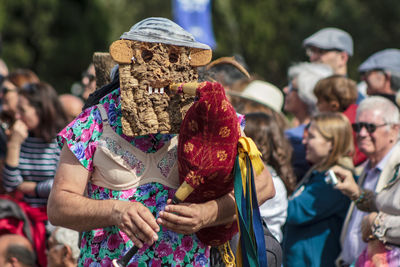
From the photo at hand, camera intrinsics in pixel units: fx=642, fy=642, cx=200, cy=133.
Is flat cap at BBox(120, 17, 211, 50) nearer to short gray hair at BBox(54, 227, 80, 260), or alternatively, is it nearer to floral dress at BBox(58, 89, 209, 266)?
floral dress at BBox(58, 89, 209, 266)

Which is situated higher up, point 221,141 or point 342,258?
point 221,141

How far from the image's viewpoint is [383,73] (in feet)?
20.2

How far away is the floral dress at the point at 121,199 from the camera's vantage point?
2.66 metres

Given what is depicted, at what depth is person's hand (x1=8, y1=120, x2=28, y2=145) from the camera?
16.8 ft

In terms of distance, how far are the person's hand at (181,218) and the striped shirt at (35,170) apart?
2688 millimetres

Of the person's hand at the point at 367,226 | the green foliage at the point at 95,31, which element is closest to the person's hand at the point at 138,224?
the person's hand at the point at 367,226

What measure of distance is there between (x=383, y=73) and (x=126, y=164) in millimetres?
4126

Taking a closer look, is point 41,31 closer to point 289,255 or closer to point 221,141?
point 289,255

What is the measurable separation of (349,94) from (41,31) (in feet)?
49.1

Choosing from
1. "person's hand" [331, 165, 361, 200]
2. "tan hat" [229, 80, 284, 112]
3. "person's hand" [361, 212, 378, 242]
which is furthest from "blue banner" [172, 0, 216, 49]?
"person's hand" [361, 212, 378, 242]

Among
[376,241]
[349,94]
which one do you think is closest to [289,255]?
[376,241]

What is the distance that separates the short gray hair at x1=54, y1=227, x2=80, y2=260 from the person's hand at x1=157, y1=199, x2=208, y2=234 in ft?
6.64

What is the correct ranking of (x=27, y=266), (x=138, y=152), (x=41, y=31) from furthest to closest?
1. (x=41, y=31)
2. (x=27, y=266)
3. (x=138, y=152)

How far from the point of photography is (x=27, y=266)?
468cm
